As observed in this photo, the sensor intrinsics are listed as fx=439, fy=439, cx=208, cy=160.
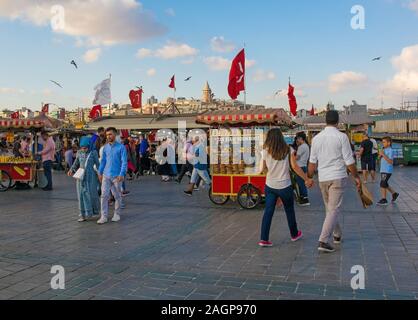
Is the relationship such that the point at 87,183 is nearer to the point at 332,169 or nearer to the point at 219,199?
the point at 219,199

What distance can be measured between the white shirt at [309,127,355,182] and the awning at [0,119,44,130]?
11630 mm

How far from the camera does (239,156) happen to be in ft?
34.0

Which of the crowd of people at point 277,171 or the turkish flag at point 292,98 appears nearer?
the crowd of people at point 277,171

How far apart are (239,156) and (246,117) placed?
101cm

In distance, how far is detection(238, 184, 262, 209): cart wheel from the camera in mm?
9789

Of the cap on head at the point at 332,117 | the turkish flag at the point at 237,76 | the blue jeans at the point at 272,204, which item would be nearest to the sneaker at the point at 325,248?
the blue jeans at the point at 272,204

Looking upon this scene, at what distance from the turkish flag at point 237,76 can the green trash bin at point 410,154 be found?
11.4m

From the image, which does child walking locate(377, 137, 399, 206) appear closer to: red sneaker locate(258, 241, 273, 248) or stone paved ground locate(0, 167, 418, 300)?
stone paved ground locate(0, 167, 418, 300)

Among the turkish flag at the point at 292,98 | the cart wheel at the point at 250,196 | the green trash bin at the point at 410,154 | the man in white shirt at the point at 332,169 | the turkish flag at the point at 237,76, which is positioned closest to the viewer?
the man in white shirt at the point at 332,169

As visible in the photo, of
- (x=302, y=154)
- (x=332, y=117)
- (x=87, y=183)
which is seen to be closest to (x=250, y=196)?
(x=302, y=154)

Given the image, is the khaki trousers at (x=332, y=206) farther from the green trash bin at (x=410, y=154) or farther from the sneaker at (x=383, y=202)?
the green trash bin at (x=410, y=154)

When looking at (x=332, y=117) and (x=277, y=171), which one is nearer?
(x=332, y=117)

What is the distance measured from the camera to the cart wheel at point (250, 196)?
32.1 feet

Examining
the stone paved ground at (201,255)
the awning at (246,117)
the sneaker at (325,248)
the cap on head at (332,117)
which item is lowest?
the stone paved ground at (201,255)
